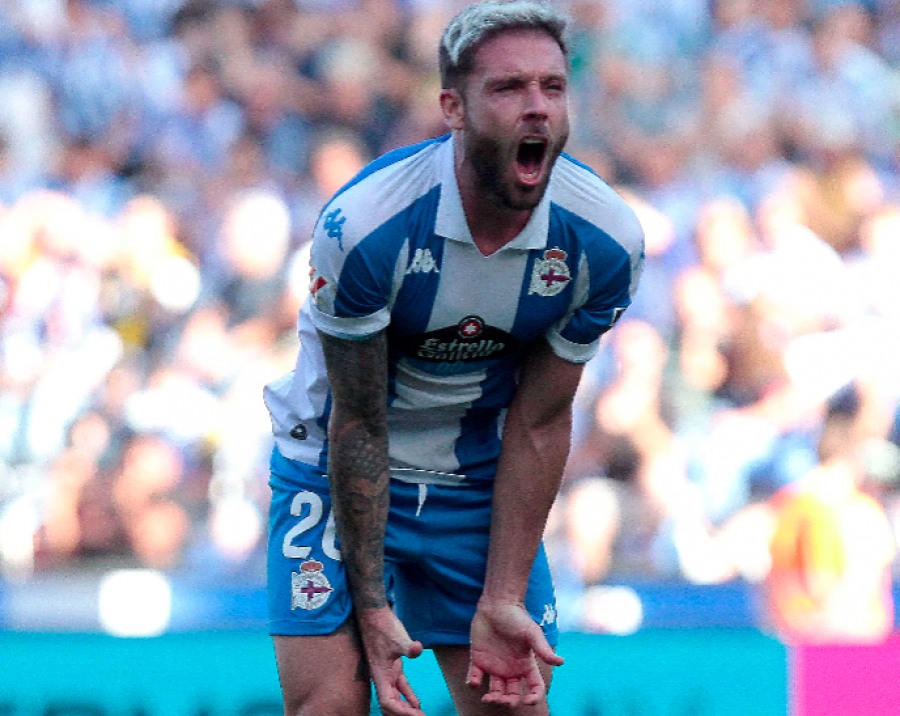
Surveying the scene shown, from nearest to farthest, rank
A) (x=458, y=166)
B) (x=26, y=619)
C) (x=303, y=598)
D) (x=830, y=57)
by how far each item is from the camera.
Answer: (x=458, y=166) → (x=303, y=598) → (x=26, y=619) → (x=830, y=57)

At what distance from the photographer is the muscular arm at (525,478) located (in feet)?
10.4

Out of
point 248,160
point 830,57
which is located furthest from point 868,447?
point 248,160

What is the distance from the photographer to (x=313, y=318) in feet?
9.69

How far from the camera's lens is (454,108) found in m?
2.82

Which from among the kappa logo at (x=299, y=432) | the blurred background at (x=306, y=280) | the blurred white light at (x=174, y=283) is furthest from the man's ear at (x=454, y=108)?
the blurred white light at (x=174, y=283)

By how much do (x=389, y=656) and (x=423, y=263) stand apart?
851 millimetres

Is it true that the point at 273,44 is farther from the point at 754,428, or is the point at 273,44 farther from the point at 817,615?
the point at 817,615

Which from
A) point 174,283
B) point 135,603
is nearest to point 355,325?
point 135,603

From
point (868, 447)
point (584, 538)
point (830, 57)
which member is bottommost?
point (584, 538)

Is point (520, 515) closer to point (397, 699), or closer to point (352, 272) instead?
point (397, 699)

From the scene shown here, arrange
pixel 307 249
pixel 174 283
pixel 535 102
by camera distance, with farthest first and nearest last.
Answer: pixel 174 283, pixel 307 249, pixel 535 102

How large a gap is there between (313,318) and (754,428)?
401 cm

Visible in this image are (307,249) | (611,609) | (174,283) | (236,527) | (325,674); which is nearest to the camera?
(325,674)

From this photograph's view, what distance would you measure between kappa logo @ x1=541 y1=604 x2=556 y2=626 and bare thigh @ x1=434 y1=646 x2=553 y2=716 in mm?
107
